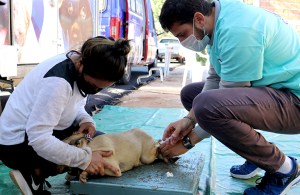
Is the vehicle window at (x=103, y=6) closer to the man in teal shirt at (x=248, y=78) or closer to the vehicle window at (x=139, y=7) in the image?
the vehicle window at (x=139, y=7)

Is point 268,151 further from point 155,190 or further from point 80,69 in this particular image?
point 80,69

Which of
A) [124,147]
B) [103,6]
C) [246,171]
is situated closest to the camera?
[124,147]

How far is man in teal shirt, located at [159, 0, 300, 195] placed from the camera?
6.46 ft

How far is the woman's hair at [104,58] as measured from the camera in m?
1.81

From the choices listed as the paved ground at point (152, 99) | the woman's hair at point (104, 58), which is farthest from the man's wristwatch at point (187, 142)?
the paved ground at point (152, 99)

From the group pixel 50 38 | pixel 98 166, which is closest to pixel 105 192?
pixel 98 166

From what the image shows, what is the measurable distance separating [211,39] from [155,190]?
2.97 ft

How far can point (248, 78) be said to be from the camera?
6.62ft

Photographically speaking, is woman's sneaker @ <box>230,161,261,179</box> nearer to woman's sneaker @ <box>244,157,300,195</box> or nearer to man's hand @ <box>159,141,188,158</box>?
woman's sneaker @ <box>244,157,300,195</box>

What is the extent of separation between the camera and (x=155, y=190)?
69.3 inches

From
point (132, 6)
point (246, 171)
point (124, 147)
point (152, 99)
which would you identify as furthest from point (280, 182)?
point (132, 6)

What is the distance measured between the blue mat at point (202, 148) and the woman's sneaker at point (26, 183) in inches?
8.7

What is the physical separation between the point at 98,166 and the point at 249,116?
81cm

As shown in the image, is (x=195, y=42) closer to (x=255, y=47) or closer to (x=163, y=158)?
(x=255, y=47)
